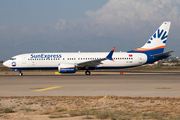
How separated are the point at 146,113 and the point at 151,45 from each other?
34.6 m

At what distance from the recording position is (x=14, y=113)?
9.73 m

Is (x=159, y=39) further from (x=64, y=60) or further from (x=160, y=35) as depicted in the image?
(x=64, y=60)

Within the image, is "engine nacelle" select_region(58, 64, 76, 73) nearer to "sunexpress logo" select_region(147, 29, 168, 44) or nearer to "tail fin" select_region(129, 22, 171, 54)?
"tail fin" select_region(129, 22, 171, 54)

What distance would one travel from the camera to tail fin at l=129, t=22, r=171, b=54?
42.2m

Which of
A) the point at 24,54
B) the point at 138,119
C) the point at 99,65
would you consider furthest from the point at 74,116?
the point at 24,54

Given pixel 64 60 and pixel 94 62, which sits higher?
pixel 64 60

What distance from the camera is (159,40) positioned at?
4256 centimetres

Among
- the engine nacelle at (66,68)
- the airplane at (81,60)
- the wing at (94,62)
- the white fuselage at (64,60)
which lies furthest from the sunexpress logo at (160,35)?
the engine nacelle at (66,68)

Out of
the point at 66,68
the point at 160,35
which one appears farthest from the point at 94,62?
the point at 160,35

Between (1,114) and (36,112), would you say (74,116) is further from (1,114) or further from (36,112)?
(1,114)

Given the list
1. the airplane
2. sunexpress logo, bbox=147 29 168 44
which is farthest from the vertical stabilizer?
the airplane

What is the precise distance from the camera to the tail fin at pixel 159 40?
4225 cm

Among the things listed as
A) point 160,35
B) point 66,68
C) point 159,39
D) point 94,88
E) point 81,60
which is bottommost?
point 94,88

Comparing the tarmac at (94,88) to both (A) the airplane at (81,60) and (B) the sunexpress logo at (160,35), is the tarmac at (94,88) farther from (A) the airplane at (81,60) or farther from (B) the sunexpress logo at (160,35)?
(B) the sunexpress logo at (160,35)
